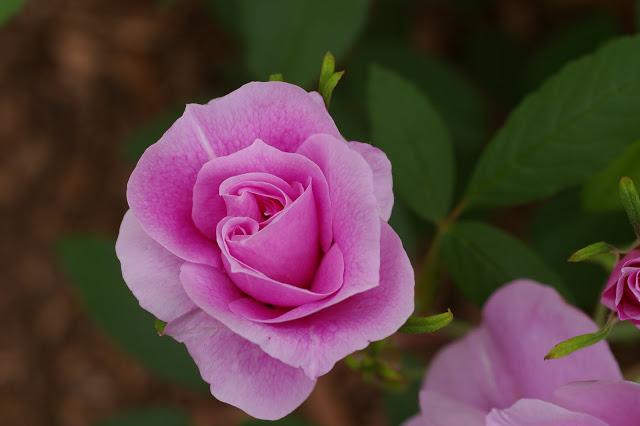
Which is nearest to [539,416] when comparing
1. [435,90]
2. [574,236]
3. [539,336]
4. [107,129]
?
[539,336]

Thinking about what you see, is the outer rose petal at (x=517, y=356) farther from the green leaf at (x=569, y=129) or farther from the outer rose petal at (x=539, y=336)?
the green leaf at (x=569, y=129)

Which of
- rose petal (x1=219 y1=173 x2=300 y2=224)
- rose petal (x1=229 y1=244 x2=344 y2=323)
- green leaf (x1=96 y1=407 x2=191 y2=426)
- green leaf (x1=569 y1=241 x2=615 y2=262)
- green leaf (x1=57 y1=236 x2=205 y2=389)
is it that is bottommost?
green leaf (x1=96 y1=407 x2=191 y2=426)

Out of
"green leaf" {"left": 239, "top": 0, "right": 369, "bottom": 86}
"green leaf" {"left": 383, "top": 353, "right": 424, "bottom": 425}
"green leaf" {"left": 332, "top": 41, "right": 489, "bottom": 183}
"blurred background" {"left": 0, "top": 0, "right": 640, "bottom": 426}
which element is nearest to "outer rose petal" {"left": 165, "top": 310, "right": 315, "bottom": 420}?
"green leaf" {"left": 239, "top": 0, "right": 369, "bottom": 86}

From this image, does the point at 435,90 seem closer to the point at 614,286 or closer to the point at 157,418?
the point at 157,418

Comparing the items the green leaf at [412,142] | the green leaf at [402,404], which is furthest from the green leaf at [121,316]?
the green leaf at [412,142]

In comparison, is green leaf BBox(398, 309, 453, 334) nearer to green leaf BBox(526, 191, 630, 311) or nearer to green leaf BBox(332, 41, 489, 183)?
green leaf BBox(526, 191, 630, 311)
